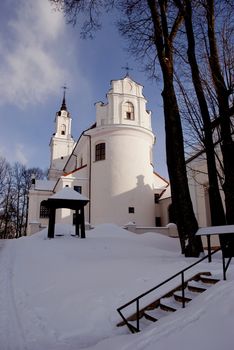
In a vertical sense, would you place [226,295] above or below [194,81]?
below

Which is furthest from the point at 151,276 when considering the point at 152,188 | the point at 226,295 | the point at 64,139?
the point at 64,139

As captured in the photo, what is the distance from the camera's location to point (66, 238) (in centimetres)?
1745

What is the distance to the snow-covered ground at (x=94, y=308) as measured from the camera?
4.24m

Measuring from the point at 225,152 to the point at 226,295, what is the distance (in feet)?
19.1

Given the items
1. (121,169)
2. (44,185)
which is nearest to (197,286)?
(121,169)

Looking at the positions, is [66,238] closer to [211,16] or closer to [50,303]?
[50,303]

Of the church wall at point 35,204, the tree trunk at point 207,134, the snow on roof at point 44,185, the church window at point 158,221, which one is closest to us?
the tree trunk at point 207,134

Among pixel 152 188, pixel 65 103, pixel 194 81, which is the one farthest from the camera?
pixel 65 103

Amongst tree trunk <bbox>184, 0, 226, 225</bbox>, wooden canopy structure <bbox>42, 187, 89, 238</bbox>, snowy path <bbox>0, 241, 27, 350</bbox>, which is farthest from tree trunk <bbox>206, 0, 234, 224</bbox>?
wooden canopy structure <bbox>42, 187, 89, 238</bbox>

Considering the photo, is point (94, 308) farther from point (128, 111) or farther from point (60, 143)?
point (60, 143)

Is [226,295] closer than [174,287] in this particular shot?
Yes

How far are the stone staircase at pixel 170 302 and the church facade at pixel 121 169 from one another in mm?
22628

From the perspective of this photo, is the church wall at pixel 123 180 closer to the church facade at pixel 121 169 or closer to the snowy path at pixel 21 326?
the church facade at pixel 121 169

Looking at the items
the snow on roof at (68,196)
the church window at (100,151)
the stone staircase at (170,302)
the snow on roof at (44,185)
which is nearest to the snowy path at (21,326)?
the stone staircase at (170,302)
